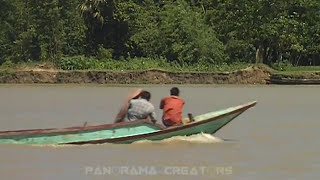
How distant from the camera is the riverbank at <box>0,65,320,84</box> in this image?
117 ft

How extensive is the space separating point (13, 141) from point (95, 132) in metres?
1.32

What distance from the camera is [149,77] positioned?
3575 centimetres

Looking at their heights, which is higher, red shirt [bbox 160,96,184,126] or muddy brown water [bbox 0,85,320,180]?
red shirt [bbox 160,96,184,126]

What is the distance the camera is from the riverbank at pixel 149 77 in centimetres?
3575

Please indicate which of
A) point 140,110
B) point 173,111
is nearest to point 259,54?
point 173,111

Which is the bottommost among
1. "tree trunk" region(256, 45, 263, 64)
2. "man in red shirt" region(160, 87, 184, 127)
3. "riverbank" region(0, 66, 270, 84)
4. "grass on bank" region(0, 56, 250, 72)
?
"riverbank" region(0, 66, 270, 84)

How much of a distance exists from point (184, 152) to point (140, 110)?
102 centimetres

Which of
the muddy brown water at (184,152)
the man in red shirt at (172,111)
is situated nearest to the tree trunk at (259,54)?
the muddy brown water at (184,152)

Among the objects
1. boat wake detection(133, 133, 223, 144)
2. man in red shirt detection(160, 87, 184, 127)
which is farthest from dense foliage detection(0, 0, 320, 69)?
boat wake detection(133, 133, 223, 144)

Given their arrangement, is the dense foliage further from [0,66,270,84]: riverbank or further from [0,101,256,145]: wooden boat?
[0,101,256,145]: wooden boat

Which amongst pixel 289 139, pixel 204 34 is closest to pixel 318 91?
pixel 204 34

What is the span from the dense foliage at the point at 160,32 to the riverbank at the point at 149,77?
1692 mm

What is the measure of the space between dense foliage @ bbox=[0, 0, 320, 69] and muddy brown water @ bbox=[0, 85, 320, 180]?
1606 cm

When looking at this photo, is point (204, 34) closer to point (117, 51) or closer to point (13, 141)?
point (117, 51)
